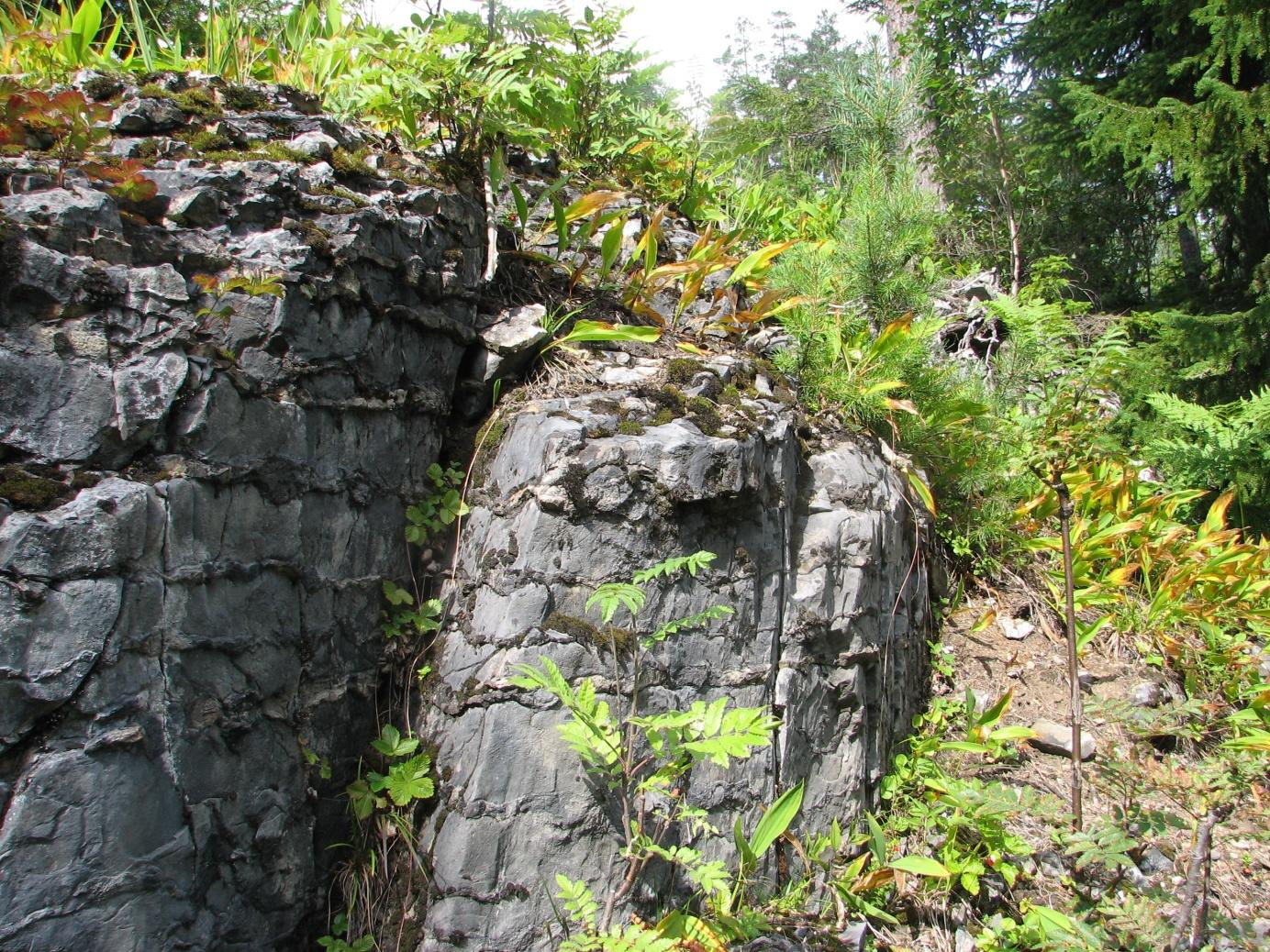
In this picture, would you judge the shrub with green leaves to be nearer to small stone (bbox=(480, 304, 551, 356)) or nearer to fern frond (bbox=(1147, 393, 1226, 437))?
small stone (bbox=(480, 304, 551, 356))

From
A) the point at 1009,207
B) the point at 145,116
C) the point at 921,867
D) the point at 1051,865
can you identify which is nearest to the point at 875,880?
the point at 921,867

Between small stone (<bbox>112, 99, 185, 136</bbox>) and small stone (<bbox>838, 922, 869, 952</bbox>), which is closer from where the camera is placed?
small stone (<bbox>838, 922, 869, 952</bbox>)

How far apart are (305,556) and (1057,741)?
3.22 meters

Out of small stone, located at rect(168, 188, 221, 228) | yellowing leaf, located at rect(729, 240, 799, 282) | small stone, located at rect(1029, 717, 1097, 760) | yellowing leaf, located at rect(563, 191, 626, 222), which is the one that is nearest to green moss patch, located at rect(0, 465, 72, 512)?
small stone, located at rect(168, 188, 221, 228)

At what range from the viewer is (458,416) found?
335 centimetres

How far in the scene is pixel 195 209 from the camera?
2.65 m

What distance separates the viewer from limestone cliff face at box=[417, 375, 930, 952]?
249 centimetres

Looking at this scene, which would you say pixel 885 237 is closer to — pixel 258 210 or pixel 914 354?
pixel 914 354

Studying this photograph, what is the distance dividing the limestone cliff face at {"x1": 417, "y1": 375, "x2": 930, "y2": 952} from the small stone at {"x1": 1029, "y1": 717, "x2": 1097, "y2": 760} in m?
0.67

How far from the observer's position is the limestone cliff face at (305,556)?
2.06 m

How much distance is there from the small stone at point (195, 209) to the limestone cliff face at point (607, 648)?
1.25 metres

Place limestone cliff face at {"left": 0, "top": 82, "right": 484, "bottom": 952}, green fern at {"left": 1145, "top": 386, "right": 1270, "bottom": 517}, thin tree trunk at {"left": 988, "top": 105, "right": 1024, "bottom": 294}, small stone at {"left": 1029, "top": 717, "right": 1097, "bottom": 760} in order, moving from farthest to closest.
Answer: thin tree trunk at {"left": 988, "top": 105, "right": 1024, "bottom": 294} < green fern at {"left": 1145, "top": 386, "right": 1270, "bottom": 517} < small stone at {"left": 1029, "top": 717, "right": 1097, "bottom": 760} < limestone cliff face at {"left": 0, "top": 82, "right": 484, "bottom": 952}

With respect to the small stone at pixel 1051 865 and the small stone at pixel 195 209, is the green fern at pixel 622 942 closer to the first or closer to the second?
the small stone at pixel 1051 865

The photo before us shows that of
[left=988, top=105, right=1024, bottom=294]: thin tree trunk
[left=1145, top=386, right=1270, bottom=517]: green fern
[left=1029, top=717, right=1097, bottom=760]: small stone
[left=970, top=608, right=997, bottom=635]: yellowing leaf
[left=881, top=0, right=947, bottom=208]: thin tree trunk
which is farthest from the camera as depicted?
[left=881, top=0, right=947, bottom=208]: thin tree trunk
